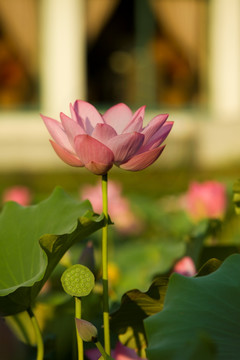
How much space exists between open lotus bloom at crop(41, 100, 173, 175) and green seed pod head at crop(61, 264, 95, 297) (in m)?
0.14

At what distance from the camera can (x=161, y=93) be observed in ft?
37.0

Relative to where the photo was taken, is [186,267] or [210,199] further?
[210,199]

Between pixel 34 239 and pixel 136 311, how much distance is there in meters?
0.19

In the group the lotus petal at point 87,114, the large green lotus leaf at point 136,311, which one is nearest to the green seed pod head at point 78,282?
the large green lotus leaf at point 136,311

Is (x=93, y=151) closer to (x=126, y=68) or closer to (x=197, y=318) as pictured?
(x=197, y=318)

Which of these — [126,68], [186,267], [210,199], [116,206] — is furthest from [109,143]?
[126,68]

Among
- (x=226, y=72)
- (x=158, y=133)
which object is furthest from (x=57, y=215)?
(x=226, y=72)

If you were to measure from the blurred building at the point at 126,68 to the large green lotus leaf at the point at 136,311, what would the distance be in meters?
8.22

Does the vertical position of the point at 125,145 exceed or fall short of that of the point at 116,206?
it exceeds it

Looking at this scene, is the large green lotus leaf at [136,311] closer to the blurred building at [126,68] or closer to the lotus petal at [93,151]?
the lotus petal at [93,151]

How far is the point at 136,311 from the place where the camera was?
967mm

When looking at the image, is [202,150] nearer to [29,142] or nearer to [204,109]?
[204,109]

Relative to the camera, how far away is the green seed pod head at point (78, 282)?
2.72ft

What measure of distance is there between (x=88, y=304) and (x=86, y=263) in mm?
144
